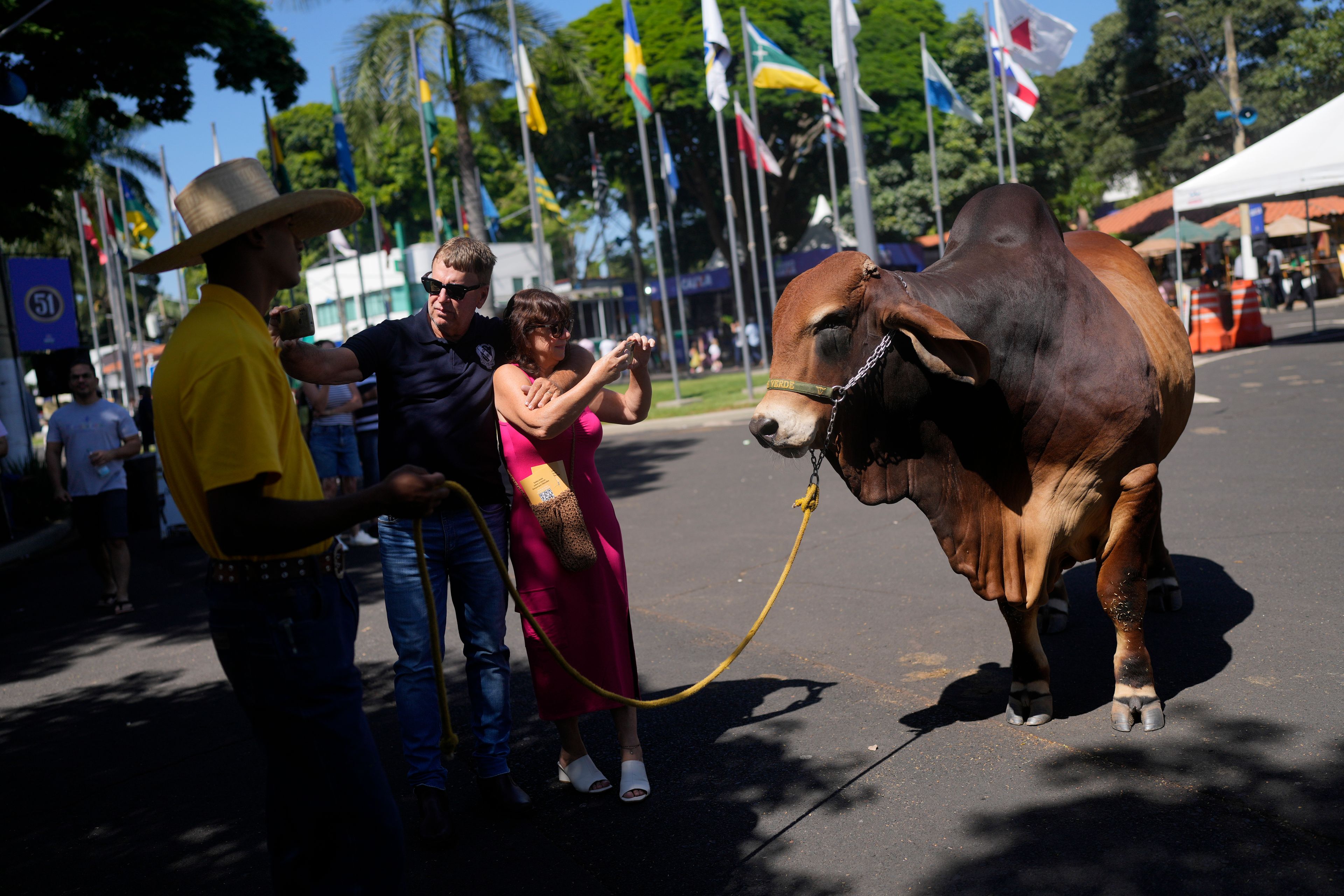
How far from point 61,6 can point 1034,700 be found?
43.3 feet

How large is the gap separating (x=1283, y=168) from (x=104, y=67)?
16925 mm

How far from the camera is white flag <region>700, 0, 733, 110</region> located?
738 inches

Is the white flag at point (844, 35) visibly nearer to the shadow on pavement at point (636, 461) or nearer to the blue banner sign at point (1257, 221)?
the shadow on pavement at point (636, 461)

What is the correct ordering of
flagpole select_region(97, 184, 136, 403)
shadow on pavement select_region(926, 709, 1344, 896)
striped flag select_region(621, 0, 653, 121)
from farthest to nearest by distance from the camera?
1. flagpole select_region(97, 184, 136, 403)
2. striped flag select_region(621, 0, 653, 121)
3. shadow on pavement select_region(926, 709, 1344, 896)

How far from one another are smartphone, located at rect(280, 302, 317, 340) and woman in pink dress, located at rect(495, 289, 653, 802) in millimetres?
A: 737

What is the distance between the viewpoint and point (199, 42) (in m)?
14.3

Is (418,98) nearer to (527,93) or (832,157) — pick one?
(527,93)

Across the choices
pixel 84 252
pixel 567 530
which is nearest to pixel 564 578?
pixel 567 530

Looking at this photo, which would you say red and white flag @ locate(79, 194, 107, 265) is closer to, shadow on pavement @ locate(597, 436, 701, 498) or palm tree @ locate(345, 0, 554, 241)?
palm tree @ locate(345, 0, 554, 241)

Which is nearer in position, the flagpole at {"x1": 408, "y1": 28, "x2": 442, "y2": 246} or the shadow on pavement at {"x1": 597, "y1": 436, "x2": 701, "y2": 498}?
the shadow on pavement at {"x1": 597, "y1": 436, "x2": 701, "y2": 498}

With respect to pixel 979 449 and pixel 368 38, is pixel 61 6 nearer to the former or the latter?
pixel 368 38

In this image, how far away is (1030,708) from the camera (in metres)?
4.29

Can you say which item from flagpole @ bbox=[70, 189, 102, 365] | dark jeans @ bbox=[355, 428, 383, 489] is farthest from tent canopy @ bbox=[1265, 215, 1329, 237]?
flagpole @ bbox=[70, 189, 102, 365]

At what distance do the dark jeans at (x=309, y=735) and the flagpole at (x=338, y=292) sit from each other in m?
45.0
